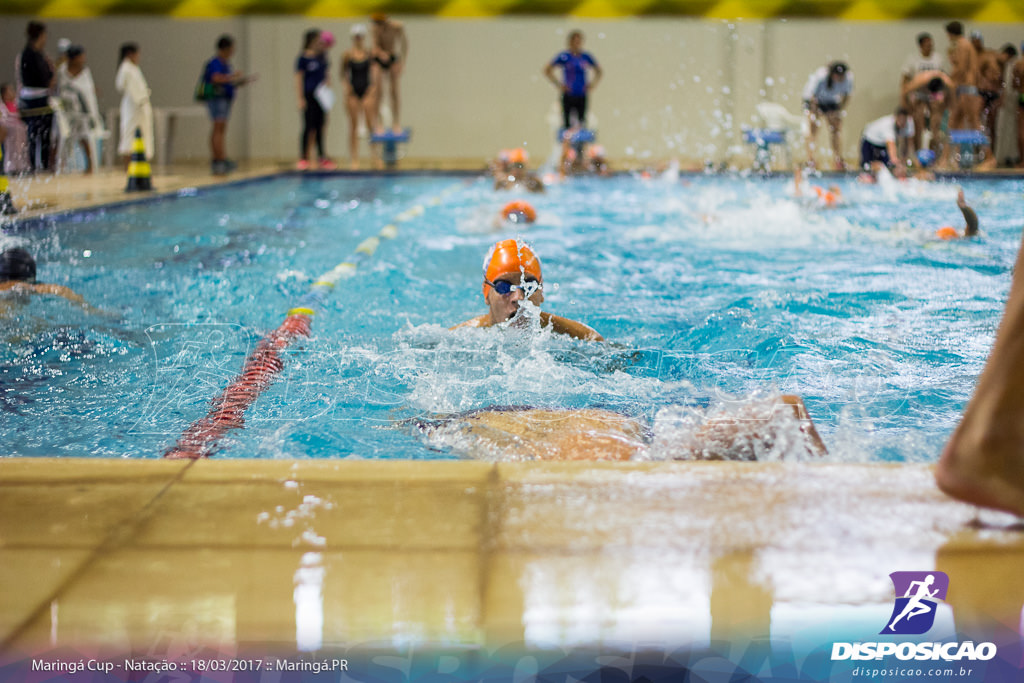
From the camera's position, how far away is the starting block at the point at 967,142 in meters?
12.3

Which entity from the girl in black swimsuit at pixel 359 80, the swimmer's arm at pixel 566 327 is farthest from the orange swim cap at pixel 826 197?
the girl in black swimsuit at pixel 359 80

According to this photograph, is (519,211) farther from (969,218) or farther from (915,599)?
(915,599)

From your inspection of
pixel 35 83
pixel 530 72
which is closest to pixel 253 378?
pixel 35 83

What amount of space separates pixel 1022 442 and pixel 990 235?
6.94 metres

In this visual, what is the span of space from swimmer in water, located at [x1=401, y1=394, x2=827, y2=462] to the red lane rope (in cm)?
62

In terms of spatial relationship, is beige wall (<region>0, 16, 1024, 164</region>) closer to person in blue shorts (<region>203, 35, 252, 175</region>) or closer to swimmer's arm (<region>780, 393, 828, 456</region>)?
person in blue shorts (<region>203, 35, 252, 175</region>)

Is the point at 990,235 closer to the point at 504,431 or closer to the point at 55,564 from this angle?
the point at 504,431

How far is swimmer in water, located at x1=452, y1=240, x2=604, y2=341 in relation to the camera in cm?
379

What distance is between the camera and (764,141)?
13867mm

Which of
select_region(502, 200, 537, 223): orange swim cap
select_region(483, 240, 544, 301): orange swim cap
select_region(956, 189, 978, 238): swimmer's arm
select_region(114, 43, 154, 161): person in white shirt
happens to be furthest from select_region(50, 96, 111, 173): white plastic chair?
select_region(956, 189, 978, 238): swimmer's arm

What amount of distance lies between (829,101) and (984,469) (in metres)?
13.4

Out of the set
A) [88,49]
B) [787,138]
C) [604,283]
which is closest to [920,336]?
[604,283]

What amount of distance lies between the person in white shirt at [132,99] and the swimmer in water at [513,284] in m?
9.12

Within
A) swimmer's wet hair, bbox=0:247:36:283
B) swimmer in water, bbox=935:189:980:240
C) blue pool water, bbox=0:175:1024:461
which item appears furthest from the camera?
swimmer in water, bbox=935:189:980:240
